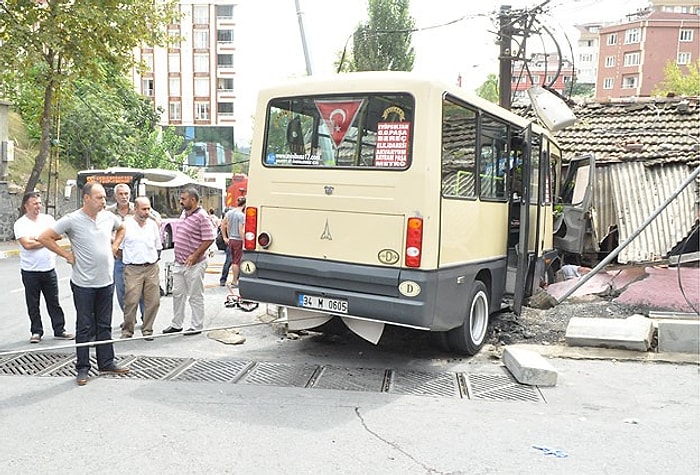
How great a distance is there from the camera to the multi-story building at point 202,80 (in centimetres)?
6144

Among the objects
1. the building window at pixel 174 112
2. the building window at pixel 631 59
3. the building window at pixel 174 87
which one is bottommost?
the building window at pixel 174 112

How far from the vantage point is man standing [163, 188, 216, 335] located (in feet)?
23.4

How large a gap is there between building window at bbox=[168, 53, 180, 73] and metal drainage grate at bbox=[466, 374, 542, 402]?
61346mm

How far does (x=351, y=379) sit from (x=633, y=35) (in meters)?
66.8

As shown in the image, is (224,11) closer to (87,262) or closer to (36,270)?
(36,270)

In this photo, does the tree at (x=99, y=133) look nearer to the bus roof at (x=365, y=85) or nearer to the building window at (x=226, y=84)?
the bus roof at (x=365, y=85)

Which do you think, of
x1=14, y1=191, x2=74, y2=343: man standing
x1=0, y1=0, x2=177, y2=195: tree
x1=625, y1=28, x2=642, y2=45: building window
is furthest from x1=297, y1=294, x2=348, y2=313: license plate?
x1=625, y1=28, x2=642, y2=45: building window

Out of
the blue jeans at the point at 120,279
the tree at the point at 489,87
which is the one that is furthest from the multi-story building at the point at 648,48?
the blue jeans at the point at 120,279

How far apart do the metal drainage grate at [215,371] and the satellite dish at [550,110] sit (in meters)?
7.04

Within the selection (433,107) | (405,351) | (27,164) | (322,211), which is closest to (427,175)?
(433,107)

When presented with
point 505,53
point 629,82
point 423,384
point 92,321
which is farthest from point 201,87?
point 423,384

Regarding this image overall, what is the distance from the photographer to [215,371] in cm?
601

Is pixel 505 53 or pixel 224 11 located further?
pixel 224 11

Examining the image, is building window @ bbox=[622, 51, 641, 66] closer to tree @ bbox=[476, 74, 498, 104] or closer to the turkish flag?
A: tree @ bbox=[476, 74, 498, 104]
